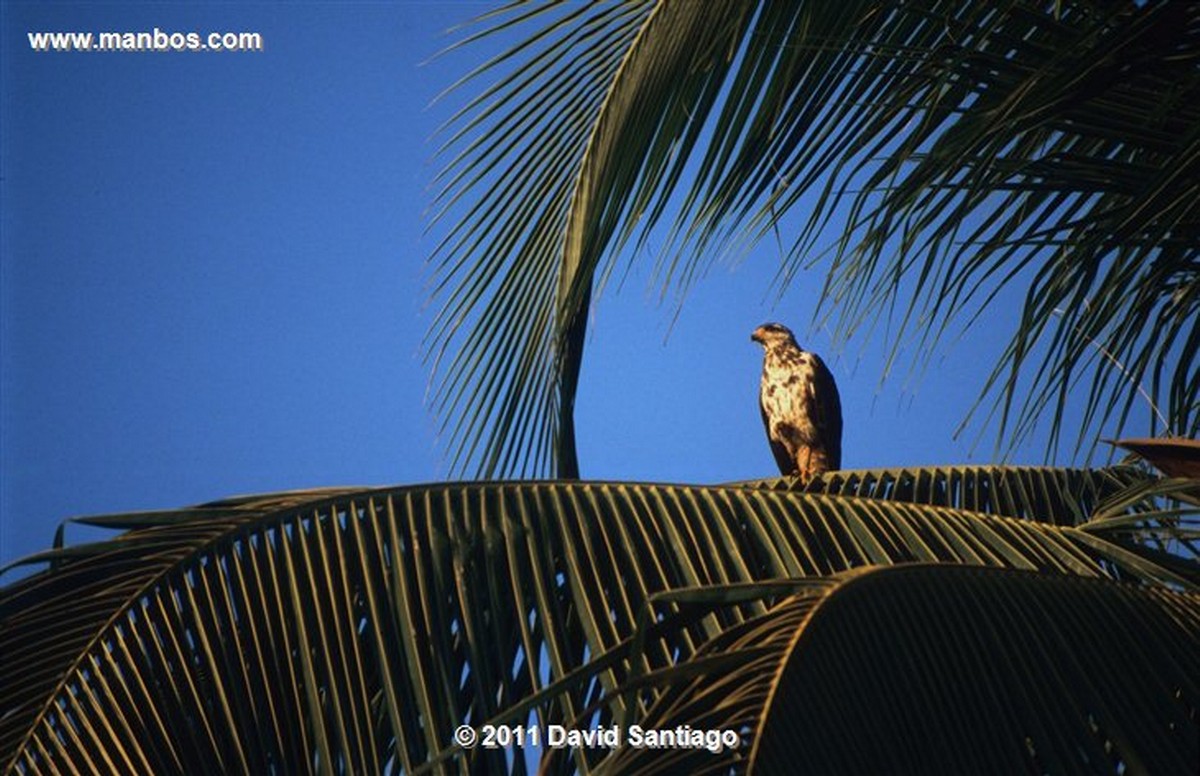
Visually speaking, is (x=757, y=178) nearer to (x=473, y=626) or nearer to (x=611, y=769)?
(x=473, y=626)

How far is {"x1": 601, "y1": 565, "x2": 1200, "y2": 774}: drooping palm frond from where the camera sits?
4.67ft

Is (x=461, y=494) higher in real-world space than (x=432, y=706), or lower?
higher

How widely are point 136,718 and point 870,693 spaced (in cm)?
99

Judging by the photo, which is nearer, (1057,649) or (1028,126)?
(1057,649)

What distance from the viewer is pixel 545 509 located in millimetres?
2277

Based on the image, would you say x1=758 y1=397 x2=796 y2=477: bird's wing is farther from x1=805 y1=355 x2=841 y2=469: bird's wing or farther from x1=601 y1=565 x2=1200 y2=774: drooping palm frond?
x1=601 y1=565 x2=1200 y2=774: drooping palm frond

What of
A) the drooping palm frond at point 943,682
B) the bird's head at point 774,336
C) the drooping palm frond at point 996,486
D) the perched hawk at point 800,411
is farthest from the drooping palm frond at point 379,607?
the bird's head at point 774,336

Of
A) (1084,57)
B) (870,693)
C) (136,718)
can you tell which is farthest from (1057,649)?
(136,718)

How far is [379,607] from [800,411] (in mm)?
3723

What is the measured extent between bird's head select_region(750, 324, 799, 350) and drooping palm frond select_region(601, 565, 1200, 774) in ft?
13.6

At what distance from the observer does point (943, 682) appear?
158 centimetres

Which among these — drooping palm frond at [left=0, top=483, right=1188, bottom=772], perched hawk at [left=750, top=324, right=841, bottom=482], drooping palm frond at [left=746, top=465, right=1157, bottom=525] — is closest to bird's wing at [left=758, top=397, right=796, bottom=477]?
perched hawk at [left=750, top=324, right=841, bottom=482]

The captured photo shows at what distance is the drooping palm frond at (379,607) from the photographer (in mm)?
1950

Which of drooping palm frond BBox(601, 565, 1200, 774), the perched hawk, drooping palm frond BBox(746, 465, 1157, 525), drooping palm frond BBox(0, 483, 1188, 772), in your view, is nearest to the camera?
drooping palm frond BBox(601, 565, 1200, 774)
